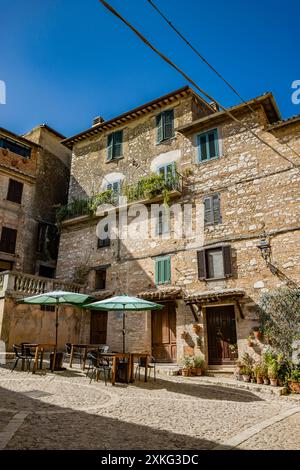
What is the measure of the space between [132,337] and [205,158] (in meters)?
9.07

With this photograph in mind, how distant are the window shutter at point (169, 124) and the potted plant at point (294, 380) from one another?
487 inches

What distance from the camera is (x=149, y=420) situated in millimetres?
5852

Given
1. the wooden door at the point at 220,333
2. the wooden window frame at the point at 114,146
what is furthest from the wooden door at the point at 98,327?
the wooden window frame at the point at 114,146

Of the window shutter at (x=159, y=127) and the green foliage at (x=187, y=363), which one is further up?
the window shutter at (x=159, y=127)

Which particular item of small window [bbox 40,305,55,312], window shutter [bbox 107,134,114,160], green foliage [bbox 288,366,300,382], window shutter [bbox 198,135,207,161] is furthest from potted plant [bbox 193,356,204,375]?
window shutter [bbox 107,134,114,160]

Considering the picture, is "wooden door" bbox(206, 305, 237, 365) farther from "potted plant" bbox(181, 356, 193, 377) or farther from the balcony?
the balcony

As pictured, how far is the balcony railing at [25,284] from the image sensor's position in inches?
559

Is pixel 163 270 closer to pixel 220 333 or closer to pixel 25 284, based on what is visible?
pixel 220 333

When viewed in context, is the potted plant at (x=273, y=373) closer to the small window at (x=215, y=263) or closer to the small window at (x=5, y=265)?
the small window at (x=215, y=263)

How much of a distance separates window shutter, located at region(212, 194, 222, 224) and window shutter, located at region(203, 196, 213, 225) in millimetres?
182

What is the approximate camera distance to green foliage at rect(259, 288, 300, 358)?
11680mm

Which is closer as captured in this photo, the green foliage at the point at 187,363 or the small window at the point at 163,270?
the green foliage at the point at 187,363

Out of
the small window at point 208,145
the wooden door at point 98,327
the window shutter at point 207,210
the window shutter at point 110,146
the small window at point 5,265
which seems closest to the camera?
the window shutter at point 207,210

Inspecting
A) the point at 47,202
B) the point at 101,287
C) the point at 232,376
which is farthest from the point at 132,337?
the point at 47,202
